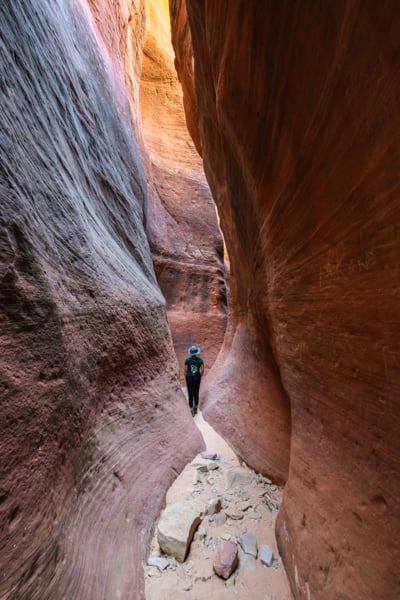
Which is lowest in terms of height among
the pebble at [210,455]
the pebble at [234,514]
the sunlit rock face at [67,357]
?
the pebble at [210,455]

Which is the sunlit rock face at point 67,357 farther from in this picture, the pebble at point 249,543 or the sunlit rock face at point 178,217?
the sunlit rock face at point 178,217

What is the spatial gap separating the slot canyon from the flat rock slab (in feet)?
0.42

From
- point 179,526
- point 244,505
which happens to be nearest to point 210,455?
point 244,505

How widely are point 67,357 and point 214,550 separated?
171 centimetres

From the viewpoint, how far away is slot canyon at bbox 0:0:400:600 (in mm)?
1215

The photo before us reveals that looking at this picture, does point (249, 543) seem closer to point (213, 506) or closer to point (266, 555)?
point (266, 555)

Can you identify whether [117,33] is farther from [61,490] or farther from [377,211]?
[61,490]

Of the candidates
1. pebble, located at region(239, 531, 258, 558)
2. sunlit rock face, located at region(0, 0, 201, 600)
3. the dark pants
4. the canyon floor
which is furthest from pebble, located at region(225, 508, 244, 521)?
the dark pants

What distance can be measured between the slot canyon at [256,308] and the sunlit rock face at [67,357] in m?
0.01

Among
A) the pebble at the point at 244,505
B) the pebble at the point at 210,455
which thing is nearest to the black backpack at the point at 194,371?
the pebble at the point at 210,455

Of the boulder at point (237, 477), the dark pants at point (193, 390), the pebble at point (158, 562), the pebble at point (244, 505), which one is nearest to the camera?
the pebble at point (158, 562)

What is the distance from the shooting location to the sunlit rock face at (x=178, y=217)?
7.87m

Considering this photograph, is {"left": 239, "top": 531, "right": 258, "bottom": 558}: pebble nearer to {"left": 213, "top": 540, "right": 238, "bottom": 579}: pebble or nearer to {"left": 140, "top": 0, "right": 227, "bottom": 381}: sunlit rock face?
{"left": 213, "top": 540, "right": 238, "bottom": 579}: pebble

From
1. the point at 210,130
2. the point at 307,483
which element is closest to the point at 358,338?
the point at 307,483
